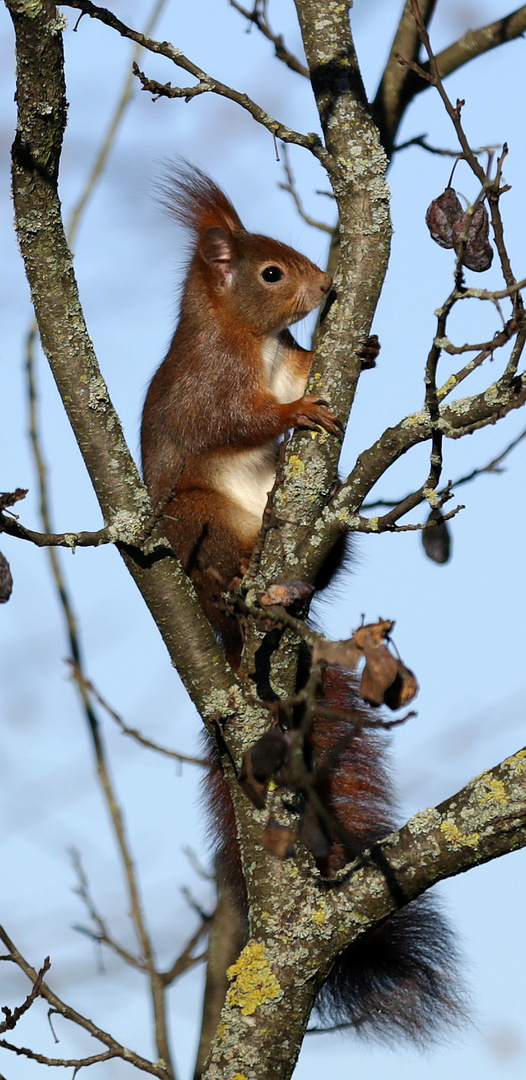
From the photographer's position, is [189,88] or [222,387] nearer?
[189,88]

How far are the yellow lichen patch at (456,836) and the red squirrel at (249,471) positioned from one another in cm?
35

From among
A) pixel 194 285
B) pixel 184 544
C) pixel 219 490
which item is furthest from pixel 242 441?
pixel 194 285

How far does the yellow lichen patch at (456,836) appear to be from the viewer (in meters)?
2.01

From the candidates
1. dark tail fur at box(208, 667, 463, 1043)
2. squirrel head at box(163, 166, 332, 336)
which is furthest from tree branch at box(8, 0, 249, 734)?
squirrel head at box(163, 166, 332, 336)

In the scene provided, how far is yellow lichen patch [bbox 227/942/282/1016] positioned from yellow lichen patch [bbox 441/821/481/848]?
427 mm

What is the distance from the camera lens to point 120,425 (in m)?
2.40

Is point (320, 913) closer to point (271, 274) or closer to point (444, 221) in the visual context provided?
point (444, 221)

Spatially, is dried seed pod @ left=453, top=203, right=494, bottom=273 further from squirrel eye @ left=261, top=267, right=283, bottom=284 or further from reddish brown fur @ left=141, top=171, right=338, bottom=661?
squirrel eye @ left=261, top=267, right=283, bottom=284

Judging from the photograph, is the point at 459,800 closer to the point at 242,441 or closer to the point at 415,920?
the point at 415,920

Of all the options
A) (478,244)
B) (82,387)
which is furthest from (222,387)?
(478,244)

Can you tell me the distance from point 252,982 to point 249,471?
1.73 m

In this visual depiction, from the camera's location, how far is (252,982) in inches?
84.8

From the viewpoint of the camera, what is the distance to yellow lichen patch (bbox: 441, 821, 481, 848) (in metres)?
2.01

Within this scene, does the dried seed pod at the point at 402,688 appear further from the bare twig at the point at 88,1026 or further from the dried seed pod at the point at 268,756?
the bare twig at the point at 88,1026
